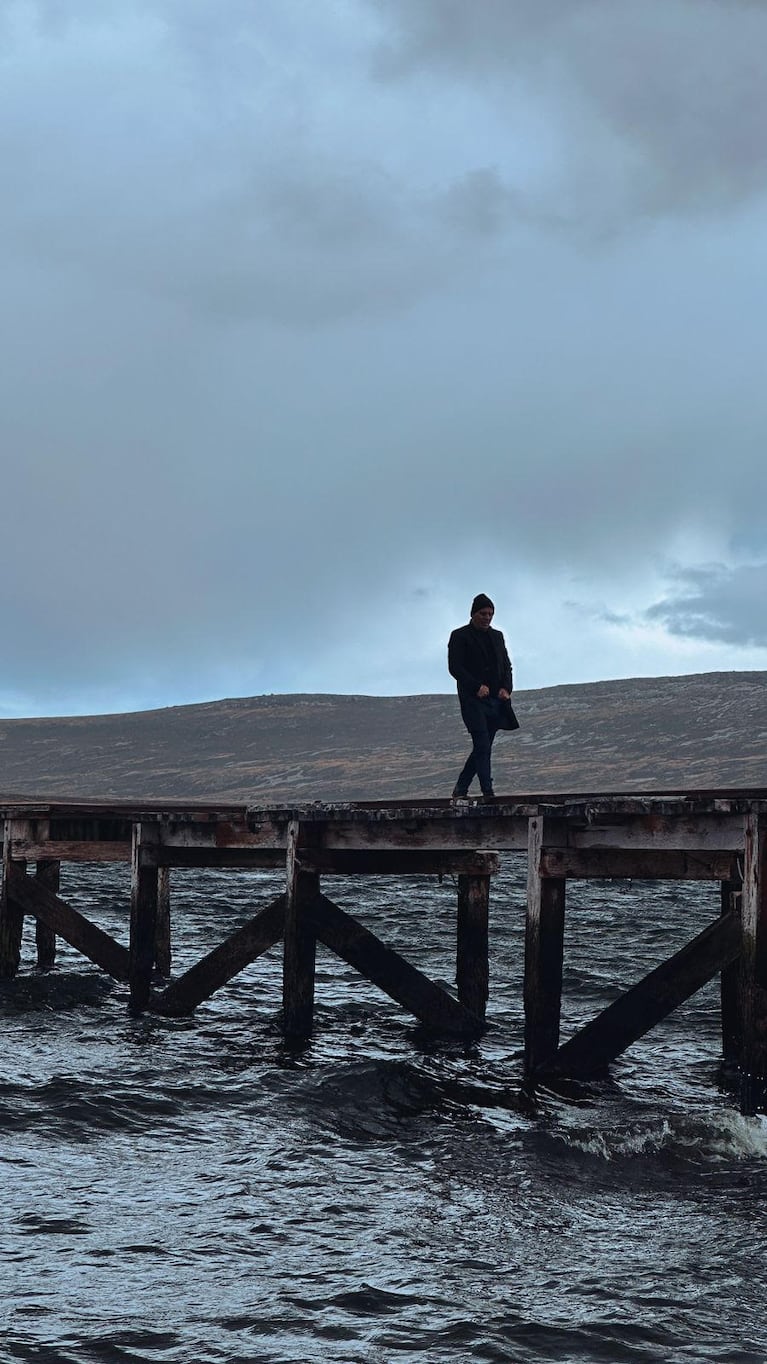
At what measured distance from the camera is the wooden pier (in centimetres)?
935

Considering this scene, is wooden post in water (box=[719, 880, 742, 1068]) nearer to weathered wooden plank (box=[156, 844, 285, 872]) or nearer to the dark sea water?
the dark sea water

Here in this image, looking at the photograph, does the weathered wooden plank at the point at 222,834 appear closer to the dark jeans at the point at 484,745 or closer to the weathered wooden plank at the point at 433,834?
the weathered wooden plank at the point at 433,834

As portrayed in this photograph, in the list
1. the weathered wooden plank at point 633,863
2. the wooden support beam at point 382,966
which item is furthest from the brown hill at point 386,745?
the weathered wooden plank at point 633,863

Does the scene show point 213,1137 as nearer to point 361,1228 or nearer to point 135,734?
point 361,1228

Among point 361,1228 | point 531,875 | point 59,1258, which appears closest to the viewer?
point 59,1258

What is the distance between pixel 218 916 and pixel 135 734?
64.8 metres

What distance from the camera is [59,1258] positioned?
250 inches

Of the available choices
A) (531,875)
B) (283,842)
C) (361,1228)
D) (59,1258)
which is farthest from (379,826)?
(59,1258)

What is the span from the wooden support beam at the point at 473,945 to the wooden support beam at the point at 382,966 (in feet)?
4.29

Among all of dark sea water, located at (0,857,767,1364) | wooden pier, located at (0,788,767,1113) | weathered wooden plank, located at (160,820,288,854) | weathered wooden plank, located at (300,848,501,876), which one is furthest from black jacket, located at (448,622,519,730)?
dark sea water, located at (0,857,767,1364)

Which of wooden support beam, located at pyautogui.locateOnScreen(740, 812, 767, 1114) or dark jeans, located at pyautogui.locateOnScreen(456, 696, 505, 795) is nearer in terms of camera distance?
wooden support beam, located at pyautogui.locateOnScreen(740, 812, 767, 1114)

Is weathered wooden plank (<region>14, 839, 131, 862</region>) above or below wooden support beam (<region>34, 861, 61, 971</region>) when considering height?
above

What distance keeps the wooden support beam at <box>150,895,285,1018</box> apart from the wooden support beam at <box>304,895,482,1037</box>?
0.48 m

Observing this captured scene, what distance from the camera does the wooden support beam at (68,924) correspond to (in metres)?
13.9
